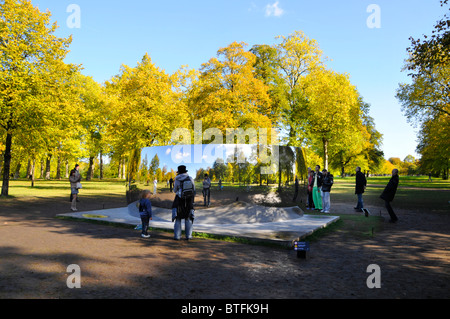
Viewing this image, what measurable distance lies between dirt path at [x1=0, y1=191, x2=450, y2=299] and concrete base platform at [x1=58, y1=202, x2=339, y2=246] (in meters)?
1.04

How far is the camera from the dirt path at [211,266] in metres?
4.88

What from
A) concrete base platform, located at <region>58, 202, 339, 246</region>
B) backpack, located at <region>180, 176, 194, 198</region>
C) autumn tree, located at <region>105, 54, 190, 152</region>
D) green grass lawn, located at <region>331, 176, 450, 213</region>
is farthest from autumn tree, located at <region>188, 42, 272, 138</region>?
backpack, located at <region>180, 176, 194, 198</region>

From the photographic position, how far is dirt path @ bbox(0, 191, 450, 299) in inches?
192

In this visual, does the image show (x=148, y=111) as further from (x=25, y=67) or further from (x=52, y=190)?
(x=52, y=190)

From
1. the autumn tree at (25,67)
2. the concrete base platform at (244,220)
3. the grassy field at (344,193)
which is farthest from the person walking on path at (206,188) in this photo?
the autumn tree at (25,67)

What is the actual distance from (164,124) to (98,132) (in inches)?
913

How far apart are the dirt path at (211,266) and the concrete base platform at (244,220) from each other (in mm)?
1044

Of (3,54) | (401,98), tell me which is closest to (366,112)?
(401,98)

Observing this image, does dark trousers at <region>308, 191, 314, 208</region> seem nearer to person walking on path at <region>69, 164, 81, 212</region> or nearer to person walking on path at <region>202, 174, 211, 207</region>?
person walking on path at <region>202, 174, 211, 207</region>

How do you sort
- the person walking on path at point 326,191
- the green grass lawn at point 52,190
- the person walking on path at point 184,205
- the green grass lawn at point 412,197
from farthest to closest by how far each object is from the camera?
the green grass lawn at point 52,190, the green grass lawn at point 412,197, the person walking on path at point 326,191, the person walking on path at point 184,205

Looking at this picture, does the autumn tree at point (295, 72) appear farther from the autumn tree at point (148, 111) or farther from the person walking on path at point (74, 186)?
the person walking on path at point (74, 186)

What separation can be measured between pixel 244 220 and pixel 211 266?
5175mm

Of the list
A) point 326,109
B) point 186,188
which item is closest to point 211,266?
point 186,188

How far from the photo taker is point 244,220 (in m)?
11.3
